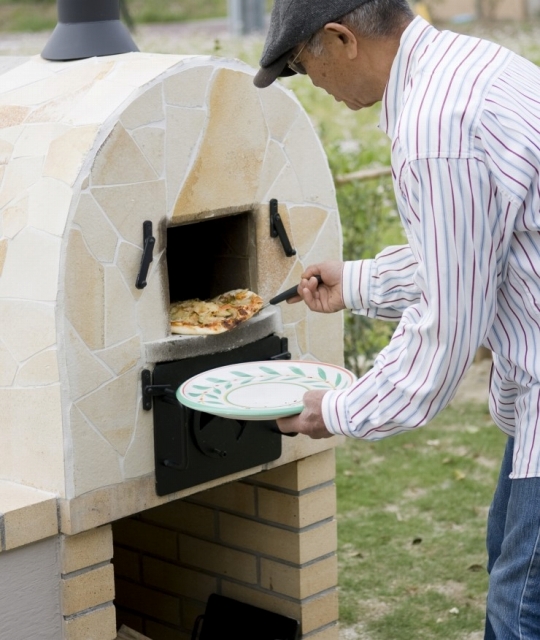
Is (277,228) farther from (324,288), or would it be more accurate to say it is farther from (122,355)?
(122,355)

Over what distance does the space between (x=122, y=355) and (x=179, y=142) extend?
575 mm

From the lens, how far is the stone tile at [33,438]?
272cm

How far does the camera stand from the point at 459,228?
206 centimetres

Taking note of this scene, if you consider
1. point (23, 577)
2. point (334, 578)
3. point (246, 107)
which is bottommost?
point (334, 578)

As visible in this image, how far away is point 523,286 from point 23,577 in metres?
1.41

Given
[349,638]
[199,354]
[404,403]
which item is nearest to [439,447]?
[349,638]

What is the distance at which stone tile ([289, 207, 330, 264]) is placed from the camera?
325 cm

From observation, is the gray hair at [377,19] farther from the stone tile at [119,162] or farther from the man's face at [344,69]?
the stone tile at [119,162]

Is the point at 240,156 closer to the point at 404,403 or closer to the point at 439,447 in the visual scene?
the point at 404,403

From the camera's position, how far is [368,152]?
656 cm

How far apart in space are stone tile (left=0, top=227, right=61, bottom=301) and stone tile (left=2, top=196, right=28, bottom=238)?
2cm

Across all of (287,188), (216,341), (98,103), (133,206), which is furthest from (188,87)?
(216,341)

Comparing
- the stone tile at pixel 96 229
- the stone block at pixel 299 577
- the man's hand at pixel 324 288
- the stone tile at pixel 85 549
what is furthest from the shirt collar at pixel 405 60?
the stone block at pixel 299 577

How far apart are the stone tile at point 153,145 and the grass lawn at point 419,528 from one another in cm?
189
